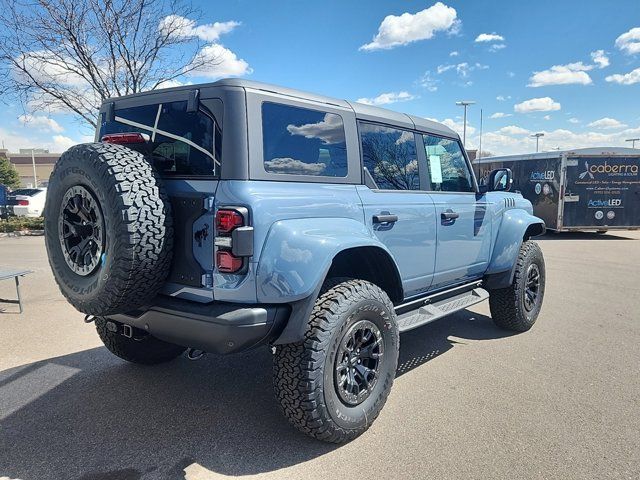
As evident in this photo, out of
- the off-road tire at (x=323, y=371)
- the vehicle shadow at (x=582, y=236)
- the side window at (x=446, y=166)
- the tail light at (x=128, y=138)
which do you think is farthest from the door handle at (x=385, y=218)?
the vehicle shadow at (x=582, y=236)

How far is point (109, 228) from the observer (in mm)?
2344

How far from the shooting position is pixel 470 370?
3.86 metres

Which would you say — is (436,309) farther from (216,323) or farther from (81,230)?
(81,230)

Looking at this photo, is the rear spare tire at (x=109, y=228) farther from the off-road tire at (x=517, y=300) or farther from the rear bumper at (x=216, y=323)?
the off-road tire at (x=517, y=300)

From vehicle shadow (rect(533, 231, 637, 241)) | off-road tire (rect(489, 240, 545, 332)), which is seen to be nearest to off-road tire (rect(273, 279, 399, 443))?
off-road tire (rect(489, 240, 545, 332))

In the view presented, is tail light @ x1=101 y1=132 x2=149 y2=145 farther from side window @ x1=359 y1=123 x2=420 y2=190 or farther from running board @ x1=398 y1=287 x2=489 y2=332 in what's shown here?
running board @ x1=398 y1=287 x2=489 y2=332

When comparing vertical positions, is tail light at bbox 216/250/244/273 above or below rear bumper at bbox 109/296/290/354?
above

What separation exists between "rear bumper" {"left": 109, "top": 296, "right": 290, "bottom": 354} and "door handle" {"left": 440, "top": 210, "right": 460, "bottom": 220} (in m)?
1.84

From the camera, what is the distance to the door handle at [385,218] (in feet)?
10.3

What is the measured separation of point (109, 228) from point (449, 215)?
2.65 meters

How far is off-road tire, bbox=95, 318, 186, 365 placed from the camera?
11.9ft

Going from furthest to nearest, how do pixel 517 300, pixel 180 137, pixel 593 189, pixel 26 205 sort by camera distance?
pixel 26 205, pixel 593 189, pixel 517 300, pixel 180 137

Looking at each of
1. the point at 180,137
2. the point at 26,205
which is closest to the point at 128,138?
the point at 180,137

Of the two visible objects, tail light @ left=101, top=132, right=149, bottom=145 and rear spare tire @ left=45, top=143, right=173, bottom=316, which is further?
tail light @ left=101, top=132, right=149, bottom=145
